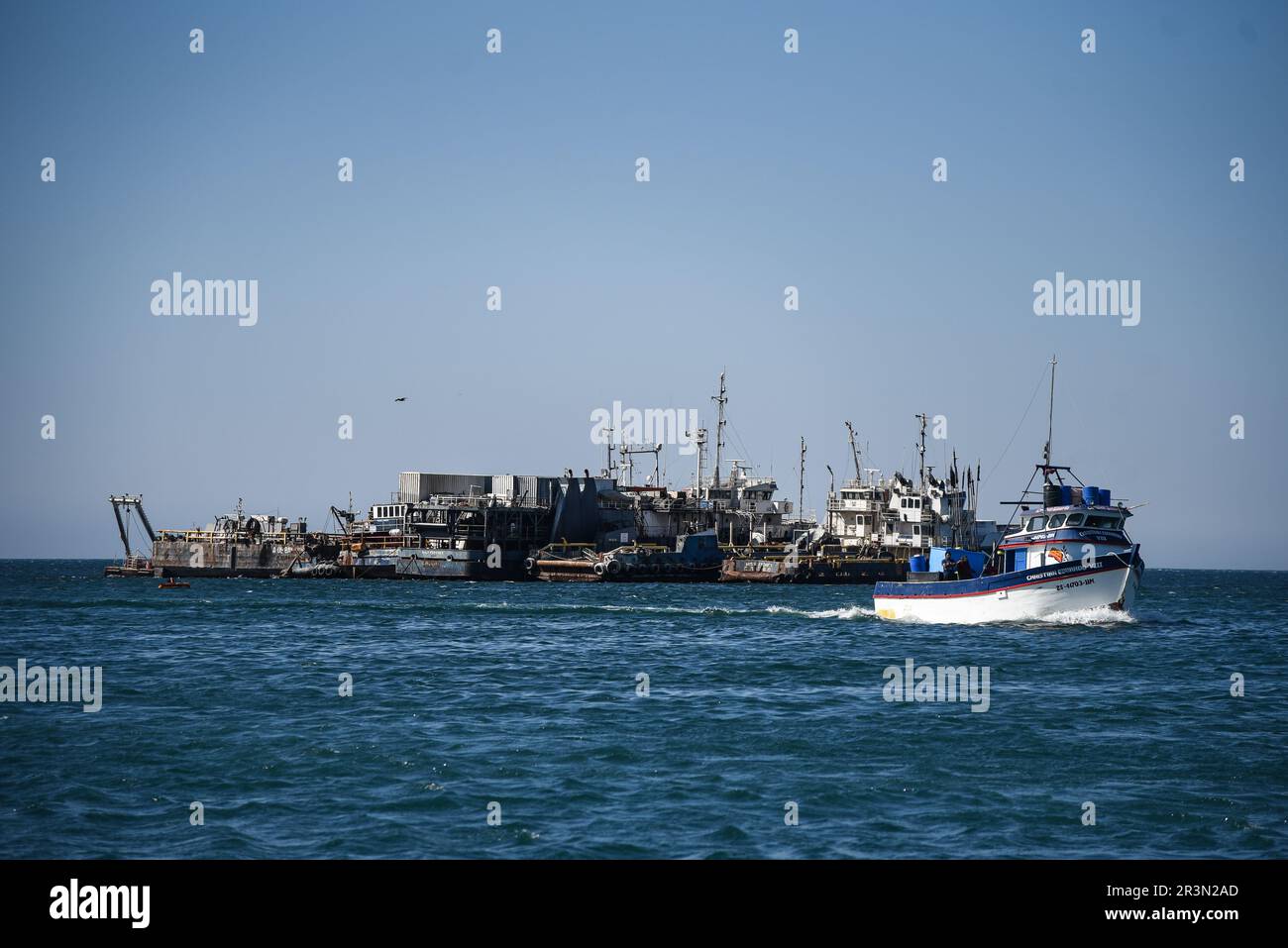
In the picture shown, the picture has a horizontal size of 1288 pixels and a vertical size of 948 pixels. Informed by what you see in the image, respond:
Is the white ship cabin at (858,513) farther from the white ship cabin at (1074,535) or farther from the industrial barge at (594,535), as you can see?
the white ship cabin at (1074,535)

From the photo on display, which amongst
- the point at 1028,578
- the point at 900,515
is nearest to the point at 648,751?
the point at 1028,578

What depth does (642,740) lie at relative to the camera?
26.5m

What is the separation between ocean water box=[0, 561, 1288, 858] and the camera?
18.4 m

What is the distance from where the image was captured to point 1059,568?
2176 inches

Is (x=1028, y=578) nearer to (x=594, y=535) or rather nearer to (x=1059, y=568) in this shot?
(x=1059, y=568)

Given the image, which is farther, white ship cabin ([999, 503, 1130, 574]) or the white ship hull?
white ship cabin ([999, 503, 1130, 574])

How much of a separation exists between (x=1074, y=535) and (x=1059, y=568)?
193cm

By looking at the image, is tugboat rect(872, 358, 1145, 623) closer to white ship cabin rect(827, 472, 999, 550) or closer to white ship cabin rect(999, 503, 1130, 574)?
white ship cabin rect(999, 503, 1130, 574)

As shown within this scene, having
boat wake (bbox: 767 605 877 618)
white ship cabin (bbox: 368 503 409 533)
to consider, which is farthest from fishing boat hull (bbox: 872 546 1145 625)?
white ship cabin (bbox: 368 503 409 533)

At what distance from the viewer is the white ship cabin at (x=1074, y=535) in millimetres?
56156

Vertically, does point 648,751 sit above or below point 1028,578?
below

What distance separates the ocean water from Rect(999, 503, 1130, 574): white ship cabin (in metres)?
4.35
